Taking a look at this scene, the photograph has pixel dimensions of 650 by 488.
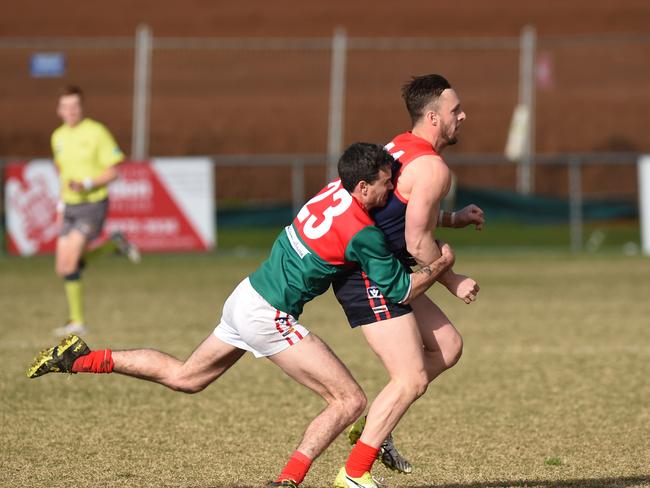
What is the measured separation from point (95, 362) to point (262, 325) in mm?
1048

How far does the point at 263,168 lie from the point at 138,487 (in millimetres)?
21943

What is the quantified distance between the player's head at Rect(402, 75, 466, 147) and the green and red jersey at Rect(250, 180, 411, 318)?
0.55 meters

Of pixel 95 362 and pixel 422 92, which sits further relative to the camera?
pixel 95 362

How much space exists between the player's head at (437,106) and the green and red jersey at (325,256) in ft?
1.81

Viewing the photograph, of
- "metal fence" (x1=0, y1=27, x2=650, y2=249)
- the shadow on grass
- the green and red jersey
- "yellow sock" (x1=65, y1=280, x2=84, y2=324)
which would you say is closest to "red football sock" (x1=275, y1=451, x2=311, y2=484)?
the green and red jersey

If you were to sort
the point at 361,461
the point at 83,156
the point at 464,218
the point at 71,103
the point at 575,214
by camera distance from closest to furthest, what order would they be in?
1. the point at 361,461
2. the point at 464,218
3. the point at 71,103
4. the point at 83,156
5. the point at 575,214

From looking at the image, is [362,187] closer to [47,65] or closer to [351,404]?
[351,404]

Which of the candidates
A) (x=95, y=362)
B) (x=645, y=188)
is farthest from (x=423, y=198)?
(x=645, y=188)

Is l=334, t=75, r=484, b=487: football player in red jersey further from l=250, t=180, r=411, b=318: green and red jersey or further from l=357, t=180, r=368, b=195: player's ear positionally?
l=357, t=180, r=368, b=195: player's ear

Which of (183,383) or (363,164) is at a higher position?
(363,164)

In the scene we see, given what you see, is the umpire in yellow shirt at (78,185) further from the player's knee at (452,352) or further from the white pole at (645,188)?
the white pole at (645,188)

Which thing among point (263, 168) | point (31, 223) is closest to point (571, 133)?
point (263, 168)

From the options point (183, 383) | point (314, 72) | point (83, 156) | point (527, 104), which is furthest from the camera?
point (314, 72)

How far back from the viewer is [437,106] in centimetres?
616
